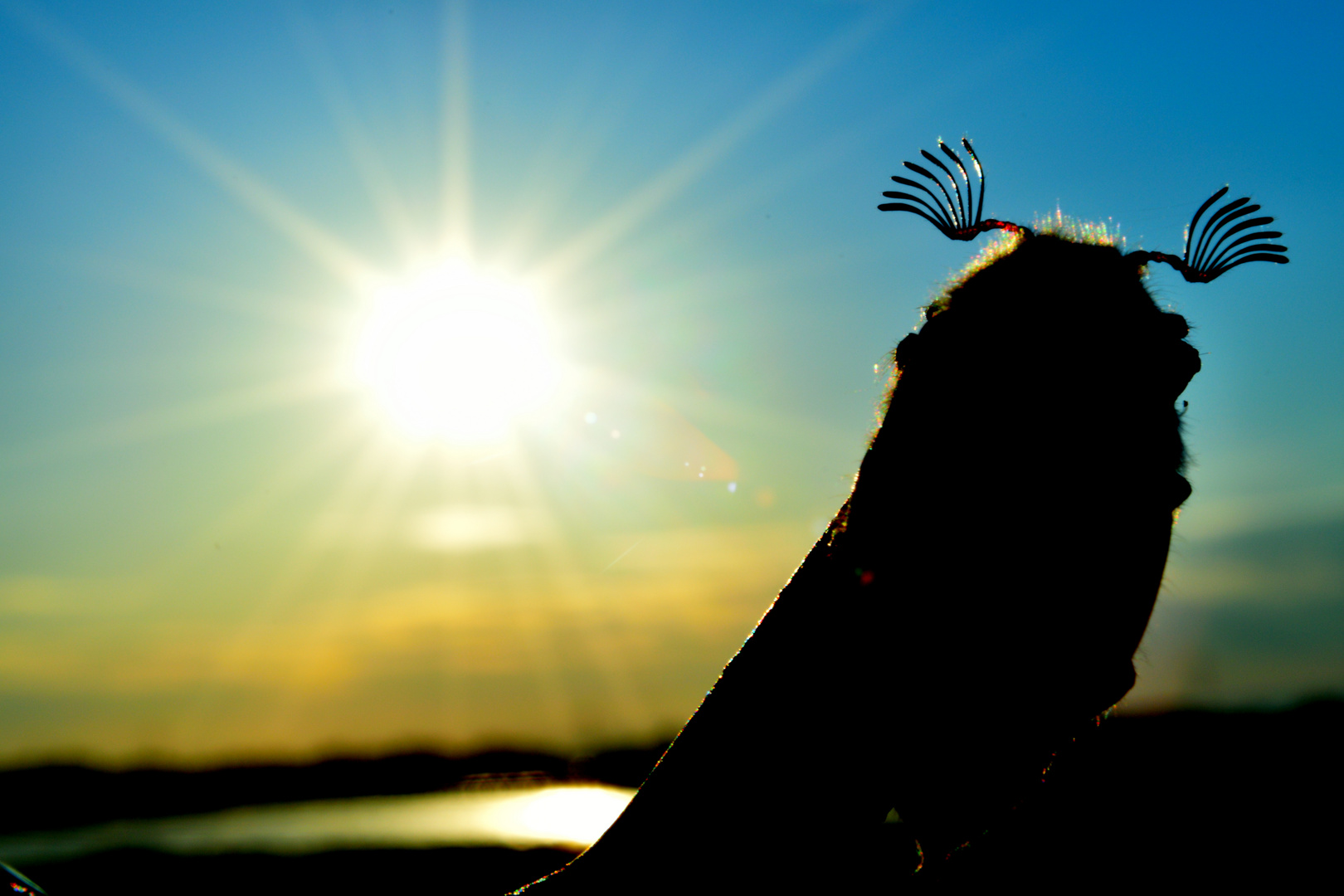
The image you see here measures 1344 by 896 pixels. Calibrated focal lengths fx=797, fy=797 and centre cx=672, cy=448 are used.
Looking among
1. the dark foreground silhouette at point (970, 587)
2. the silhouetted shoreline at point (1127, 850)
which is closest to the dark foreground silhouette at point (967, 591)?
the dark foreground silhouette at point (970, 587)

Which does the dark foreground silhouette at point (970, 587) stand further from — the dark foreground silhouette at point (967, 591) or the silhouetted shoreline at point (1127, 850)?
the silhouetted shoreline at point (1127, 850)

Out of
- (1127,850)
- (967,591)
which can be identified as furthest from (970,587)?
(1127,850)

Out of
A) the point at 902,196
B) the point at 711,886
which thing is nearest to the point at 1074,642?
the point at 711,886

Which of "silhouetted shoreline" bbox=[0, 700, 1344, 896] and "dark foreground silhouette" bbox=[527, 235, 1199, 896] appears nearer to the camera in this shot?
"dark foreground silhouette" bbox=[527, 235, 1199, 896]

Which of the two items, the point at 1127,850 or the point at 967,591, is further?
the point at 1127,850

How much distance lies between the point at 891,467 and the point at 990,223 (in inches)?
29.0

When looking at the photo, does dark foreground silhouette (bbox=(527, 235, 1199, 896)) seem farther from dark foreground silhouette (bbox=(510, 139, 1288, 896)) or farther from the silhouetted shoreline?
the silhouetted shoreline

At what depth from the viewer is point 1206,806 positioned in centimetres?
3662

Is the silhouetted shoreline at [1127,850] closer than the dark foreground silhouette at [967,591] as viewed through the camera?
No

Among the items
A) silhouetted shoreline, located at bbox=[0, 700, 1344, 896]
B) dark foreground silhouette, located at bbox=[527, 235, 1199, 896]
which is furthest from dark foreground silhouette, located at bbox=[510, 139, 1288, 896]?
silhouetted shoreline, located at bbox=[0, 700, 1344, 896]

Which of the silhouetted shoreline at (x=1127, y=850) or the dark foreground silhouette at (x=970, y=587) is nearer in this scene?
the dark foreground silhouette at (x=970, y=587)

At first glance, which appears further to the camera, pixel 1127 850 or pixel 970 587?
pixel 1127 850

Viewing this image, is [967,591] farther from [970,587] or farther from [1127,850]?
[1127,850]

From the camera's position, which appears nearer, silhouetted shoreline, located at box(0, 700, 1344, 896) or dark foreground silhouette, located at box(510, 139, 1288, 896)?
dark foreground silhouette, located at box(510, 139, 1288, 896)
